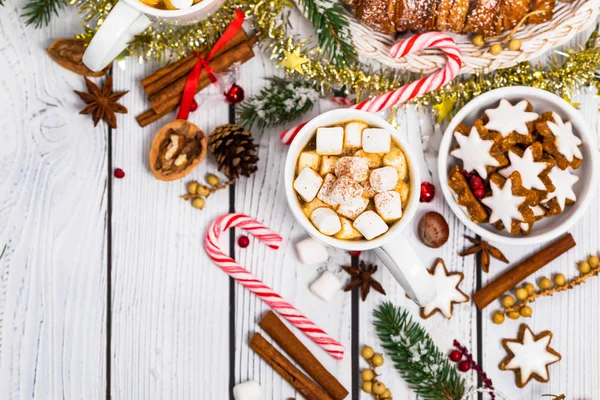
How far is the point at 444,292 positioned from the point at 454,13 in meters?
0.65

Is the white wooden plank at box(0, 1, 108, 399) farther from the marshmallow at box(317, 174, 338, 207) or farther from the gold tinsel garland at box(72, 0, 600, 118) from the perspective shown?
the marshmallow at box(317, 174, 338, 207)

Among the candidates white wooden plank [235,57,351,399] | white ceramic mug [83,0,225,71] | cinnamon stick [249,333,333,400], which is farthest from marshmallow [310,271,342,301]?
white ceramic mug [83,0,225,71]

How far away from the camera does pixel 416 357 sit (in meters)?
1.52

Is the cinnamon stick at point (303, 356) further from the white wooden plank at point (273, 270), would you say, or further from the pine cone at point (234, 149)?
the pine cone at point (234, 149)

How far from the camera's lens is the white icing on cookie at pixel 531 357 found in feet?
5.01

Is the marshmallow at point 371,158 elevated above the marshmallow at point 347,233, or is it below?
above

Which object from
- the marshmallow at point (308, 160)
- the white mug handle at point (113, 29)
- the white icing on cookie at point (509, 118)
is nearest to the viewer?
the white mug handle at point (113, 29)

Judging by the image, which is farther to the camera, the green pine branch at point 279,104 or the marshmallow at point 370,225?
the green pine branch at point 279,104

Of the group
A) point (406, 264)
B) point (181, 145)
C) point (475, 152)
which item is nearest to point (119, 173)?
point (181, 145)

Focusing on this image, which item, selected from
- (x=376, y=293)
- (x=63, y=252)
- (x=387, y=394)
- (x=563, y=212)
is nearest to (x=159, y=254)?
(x=63, y=252)

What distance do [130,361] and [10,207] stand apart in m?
0.48

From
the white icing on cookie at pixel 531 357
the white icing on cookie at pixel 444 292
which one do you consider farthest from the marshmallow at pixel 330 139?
the white icing on cookie at pixel 531 357

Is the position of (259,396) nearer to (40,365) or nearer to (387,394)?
(387,394)

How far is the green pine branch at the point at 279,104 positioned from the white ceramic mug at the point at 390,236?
16 centimetres
